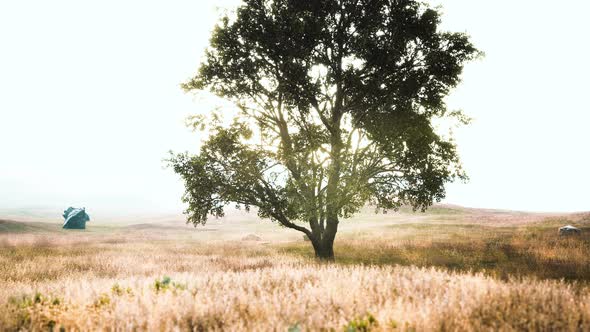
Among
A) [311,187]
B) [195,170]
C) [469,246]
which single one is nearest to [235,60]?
[195,170]

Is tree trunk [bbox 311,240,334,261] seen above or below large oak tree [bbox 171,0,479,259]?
below

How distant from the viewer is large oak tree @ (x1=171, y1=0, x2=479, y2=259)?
1228 centimetres

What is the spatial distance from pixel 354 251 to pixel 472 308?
14.0 metres

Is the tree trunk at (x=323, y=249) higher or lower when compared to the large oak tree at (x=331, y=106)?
lower

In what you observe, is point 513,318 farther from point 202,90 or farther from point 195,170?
point 202,90

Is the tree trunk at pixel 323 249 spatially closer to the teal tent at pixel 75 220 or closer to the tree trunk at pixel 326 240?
the tree trunk at pixel 326 240

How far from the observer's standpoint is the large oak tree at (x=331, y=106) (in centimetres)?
1228

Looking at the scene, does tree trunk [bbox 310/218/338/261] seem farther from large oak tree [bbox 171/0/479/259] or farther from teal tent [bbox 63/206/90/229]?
teal tent [bbox 63/206/90/229]

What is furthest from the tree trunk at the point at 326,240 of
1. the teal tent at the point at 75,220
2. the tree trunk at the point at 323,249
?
the teal tent at the point at 75,220

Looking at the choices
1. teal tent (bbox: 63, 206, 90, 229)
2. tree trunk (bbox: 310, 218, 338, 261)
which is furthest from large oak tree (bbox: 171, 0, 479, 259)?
teal tent (bbox: 63, 206, 90, 229)

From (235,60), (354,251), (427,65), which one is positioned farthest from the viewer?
(354,251)

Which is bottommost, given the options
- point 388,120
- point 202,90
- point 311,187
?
point 311,187

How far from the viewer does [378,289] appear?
486cm

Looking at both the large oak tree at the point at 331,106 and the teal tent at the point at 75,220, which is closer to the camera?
the large oak tree at the point at 331,106
